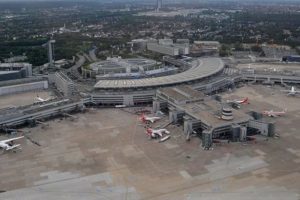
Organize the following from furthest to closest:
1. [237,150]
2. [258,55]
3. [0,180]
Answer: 1. [258,55]
2. [237,150]
3. [0,180]

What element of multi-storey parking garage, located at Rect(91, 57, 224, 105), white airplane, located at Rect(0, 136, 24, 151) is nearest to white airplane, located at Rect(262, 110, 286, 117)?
multi-storey parking garage, located at Rect(91, 57, 224, 105)

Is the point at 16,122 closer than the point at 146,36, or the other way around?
the point at 16,122

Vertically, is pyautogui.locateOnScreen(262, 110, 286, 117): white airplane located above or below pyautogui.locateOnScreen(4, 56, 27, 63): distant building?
below

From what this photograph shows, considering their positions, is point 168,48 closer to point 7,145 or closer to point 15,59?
point 15,59

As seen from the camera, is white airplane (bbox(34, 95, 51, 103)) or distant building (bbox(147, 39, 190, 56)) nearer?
white airplane (bbox(34, 95, 51, 103))

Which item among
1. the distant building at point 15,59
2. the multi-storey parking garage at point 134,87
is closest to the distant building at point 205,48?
the multi-storey parking garage at point 134,87

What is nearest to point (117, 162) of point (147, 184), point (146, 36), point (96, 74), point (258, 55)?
point (147, 184)

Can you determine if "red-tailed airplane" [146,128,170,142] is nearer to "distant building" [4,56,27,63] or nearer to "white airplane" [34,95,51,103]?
"white airplane" [34,95,51,103]

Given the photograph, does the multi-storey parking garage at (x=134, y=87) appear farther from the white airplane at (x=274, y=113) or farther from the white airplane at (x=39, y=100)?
the white airplane at (x=274, y=113)

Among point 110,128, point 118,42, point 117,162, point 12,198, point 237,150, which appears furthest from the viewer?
point 118,42

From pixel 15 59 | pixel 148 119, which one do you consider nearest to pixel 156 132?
pixel 148 119

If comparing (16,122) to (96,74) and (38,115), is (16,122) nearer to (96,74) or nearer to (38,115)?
(38,115)
